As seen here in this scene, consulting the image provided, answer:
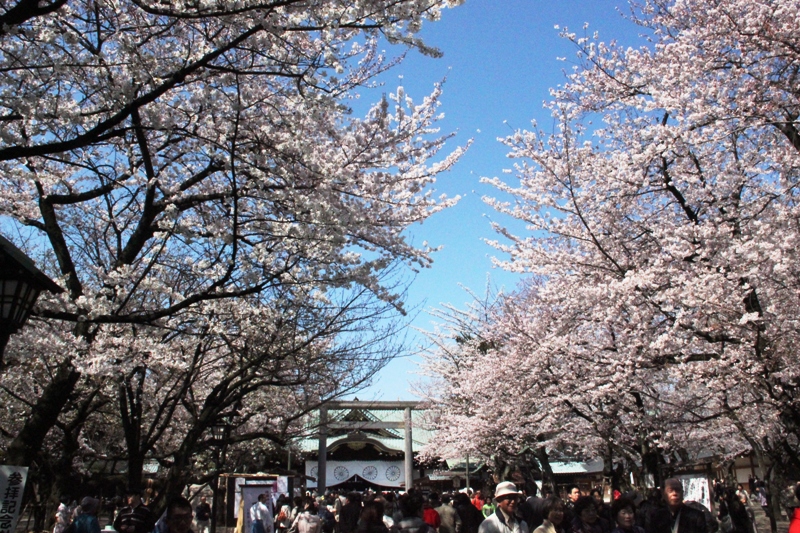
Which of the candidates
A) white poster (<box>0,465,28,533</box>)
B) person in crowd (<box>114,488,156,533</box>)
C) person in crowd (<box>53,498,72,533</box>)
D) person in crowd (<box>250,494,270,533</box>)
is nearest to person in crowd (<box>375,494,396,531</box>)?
person in crowd (<box>114,488,156,533</box>)

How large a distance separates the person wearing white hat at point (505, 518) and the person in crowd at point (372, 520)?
1265mm

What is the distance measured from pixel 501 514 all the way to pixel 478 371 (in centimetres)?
1755

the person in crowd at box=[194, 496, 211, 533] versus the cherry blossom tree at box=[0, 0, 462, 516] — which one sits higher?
the cherry blossom tree at box=[0, 0, 462, 516]

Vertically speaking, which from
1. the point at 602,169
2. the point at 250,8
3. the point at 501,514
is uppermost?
the point at 602,169

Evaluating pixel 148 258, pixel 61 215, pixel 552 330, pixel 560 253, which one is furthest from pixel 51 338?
pixel 552 330

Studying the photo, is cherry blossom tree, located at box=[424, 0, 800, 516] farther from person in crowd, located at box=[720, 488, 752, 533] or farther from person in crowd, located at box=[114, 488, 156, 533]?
person in crowd, located at box=[114, 488, 156, 533]

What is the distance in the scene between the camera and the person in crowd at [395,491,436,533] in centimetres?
549

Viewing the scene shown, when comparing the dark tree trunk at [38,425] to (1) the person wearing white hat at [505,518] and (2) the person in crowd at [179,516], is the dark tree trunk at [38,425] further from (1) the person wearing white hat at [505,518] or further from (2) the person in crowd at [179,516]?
(1) the person wearing white hat at [505,518]

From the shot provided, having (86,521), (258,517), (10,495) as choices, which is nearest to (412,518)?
(86,521)

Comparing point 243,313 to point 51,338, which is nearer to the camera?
point 51,338

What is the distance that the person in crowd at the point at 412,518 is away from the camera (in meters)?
5.49

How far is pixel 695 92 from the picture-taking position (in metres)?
9.30

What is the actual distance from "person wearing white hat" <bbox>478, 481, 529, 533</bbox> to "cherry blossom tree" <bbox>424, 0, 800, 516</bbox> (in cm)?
503

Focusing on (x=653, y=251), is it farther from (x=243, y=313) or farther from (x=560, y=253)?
(x=243, y=313)
